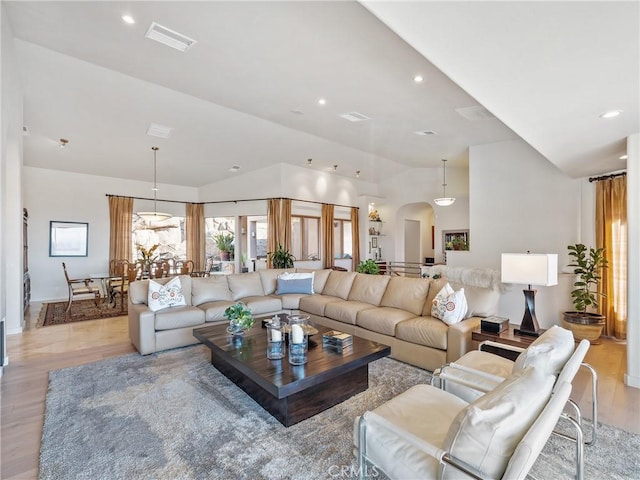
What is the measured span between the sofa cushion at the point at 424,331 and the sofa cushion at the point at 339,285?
4.78ft

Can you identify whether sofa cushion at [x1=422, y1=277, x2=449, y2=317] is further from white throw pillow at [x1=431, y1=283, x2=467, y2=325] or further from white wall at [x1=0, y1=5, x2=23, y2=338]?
white wall at [x1=0, y1=5, x2=23, y2=338]

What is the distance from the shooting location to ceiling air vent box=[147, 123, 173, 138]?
5720 mm

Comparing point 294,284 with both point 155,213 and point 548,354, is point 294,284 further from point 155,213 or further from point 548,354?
point 548,354

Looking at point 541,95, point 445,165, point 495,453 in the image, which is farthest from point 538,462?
point 445,165

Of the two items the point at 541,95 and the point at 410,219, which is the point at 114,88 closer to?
the point at 541,95

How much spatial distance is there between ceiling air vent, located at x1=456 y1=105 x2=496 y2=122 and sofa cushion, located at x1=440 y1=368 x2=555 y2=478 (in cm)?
423

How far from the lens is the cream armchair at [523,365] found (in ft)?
5.31

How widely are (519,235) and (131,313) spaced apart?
6.29 metres

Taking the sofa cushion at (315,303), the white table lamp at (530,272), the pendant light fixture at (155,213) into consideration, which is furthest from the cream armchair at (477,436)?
the pendant light fixture at (155,213)

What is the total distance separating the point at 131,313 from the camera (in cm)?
412

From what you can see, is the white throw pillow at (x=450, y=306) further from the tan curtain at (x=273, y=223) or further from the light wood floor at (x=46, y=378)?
the tan curtain at (x=273, y=223)

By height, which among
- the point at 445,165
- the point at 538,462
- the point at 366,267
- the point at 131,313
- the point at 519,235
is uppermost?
the point at 445,165

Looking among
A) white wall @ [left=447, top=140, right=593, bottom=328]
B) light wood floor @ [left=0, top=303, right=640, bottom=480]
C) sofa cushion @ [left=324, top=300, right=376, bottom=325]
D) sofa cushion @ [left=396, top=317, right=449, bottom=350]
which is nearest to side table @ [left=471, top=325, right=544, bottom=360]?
sofa cushion @ [left=396, top=317, right=449, bottom=350]

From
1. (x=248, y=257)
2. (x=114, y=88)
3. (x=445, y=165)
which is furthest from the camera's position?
(x=248, y=257)
